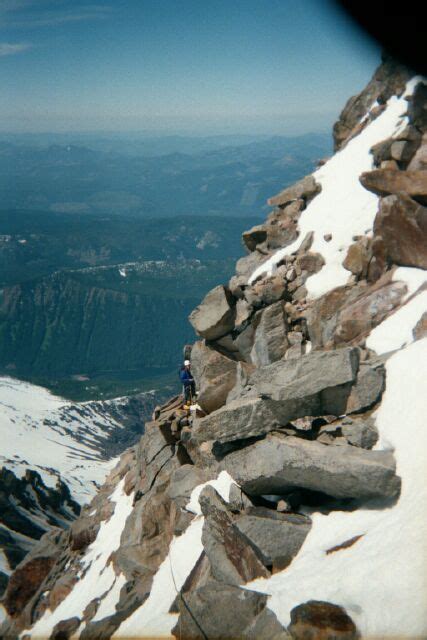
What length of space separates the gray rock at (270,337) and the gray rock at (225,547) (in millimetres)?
8649

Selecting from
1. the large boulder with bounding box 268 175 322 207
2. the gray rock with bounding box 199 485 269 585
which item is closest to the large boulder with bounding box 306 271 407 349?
the gray rock with bounding box 199 485 269 585

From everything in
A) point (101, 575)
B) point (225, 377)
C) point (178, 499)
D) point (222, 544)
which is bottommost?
point (101, 575)

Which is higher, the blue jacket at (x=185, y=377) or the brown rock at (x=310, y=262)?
the brown rock at (x=310, y=262)

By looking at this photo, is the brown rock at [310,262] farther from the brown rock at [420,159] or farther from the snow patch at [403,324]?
the snow patch at [403,324]

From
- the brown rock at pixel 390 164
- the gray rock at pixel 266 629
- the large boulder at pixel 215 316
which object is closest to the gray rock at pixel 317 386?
the gray rock at pixel 266 629

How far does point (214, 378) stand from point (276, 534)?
12.5 meters

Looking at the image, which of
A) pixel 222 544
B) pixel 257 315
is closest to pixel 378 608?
pixel 222 544

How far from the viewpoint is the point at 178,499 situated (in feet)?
75.2

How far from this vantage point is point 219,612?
12578 mm

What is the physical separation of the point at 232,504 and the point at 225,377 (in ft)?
31.9

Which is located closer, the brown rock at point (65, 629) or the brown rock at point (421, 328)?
the brown rock at point (421, 328)

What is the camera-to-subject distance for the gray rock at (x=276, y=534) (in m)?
14.2

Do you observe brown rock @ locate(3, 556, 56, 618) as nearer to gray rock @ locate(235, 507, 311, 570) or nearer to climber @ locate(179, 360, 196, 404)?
climber @ locate(179, 360, 196, 404)

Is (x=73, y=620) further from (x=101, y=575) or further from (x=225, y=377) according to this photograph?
(x=225, y=377)
